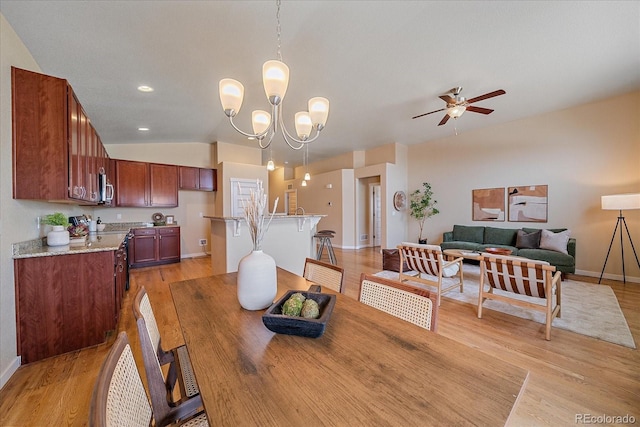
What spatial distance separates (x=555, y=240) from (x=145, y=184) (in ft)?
25.9

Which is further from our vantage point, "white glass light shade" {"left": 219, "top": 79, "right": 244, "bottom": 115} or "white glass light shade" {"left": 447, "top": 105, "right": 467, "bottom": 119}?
"white glass light shade" {"left": 447, "top": 105, "right": 467, "bottom": 119}

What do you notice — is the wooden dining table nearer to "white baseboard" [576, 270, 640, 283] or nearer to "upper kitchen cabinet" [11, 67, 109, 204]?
"upper kitchen cabinet" [11, 67, 109, 204]

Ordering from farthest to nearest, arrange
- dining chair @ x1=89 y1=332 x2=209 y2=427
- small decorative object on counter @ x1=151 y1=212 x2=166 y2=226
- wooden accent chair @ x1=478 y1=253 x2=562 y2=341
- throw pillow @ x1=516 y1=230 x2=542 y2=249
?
small decorative object on counter @ x1=151 y1=212 x2=166 y2=226 < throw pillow @ x1=516 y1=230 x2=542 y2=249 < wooden accent chair @ x1=478 y1=253 x2=562 y2=341 < dining chair @ x1=89 y1=332 x2=209 y2=427

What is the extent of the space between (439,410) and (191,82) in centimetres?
386

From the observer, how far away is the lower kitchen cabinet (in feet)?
6.39

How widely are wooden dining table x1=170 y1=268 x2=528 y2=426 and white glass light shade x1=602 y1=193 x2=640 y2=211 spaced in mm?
4550

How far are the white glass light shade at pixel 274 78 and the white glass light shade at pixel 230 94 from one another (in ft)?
0.95

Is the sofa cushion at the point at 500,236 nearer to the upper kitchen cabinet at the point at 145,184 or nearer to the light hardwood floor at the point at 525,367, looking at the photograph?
the light hardwood floor at the point at 525,367

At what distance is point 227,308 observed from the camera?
4.27 feet

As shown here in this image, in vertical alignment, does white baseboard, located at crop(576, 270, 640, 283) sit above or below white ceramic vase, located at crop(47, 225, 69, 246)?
below

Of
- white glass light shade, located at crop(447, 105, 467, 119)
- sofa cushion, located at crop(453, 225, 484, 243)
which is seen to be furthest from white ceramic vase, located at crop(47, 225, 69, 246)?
sofa cushion, located at crop(453, 225, 484, 243)

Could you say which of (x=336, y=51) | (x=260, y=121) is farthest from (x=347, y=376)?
(x=336, y=51)

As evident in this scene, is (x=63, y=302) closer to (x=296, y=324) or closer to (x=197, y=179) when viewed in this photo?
(x=296, y=324)

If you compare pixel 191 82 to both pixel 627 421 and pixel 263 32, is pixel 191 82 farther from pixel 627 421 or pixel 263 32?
pixel 627 421
